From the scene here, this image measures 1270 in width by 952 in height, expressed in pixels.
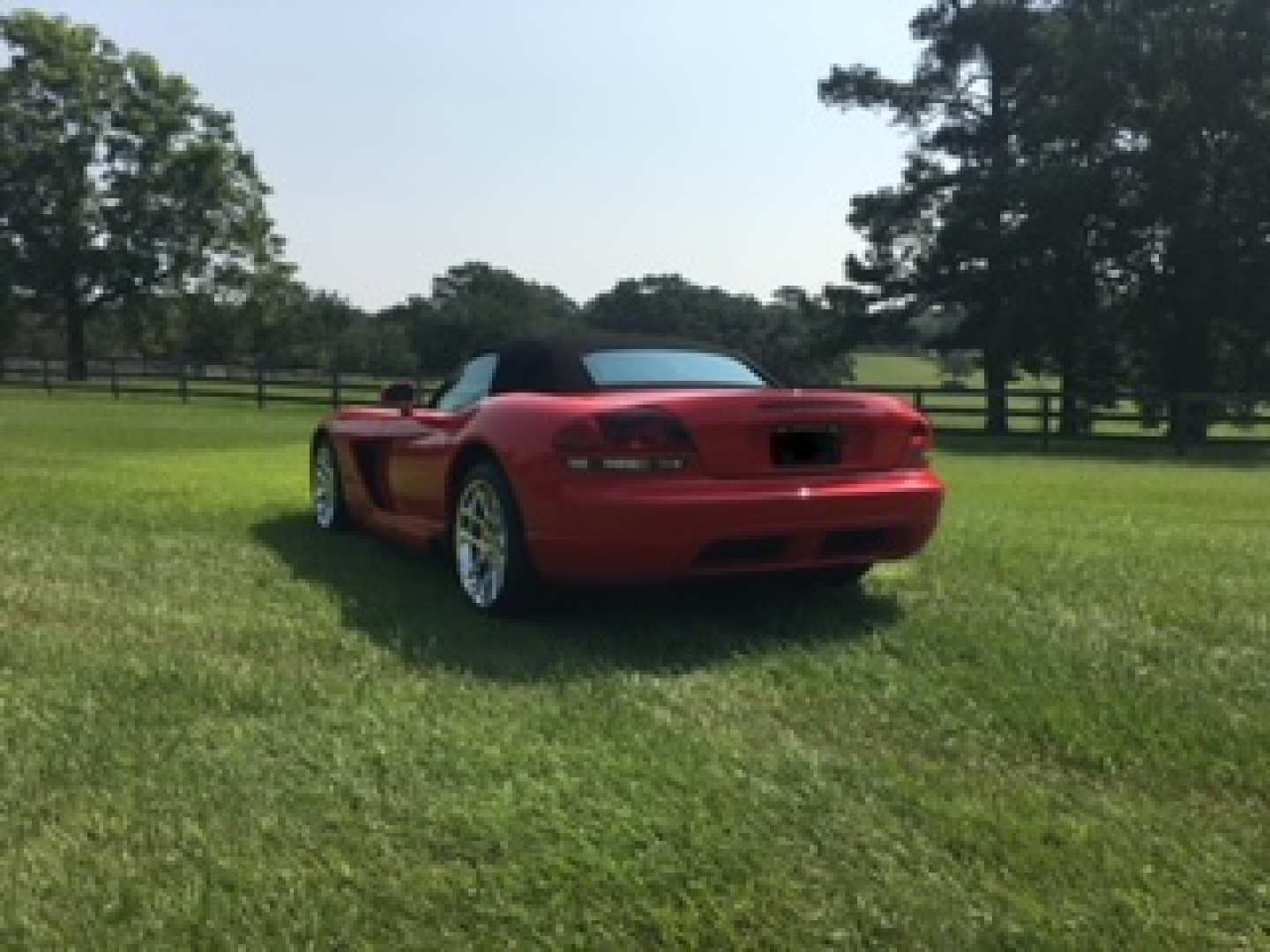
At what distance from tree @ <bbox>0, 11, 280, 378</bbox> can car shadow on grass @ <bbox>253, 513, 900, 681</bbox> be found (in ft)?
142

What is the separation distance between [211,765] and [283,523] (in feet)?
13.2

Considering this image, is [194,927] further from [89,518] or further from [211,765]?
[89,518]

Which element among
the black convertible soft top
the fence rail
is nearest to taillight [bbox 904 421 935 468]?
the black convertible soft top

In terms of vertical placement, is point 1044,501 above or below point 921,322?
below

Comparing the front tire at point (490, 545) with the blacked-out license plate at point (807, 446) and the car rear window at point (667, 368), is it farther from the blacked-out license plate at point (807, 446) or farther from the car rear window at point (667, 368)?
the blacked-out license plate at point (807, 446)

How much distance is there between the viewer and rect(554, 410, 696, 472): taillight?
423 cm

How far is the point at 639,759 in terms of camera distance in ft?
10.6

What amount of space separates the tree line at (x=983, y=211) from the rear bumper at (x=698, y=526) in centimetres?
2174

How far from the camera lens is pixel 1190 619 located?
4.46m

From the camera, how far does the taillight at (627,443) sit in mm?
4230

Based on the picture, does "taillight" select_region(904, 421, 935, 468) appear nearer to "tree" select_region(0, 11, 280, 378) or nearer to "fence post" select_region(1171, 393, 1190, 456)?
"fence post" select_region(1171, 393, 1190, 456)

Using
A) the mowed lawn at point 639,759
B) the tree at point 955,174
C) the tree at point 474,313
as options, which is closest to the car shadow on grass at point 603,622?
the mowed lawn at point 639,759

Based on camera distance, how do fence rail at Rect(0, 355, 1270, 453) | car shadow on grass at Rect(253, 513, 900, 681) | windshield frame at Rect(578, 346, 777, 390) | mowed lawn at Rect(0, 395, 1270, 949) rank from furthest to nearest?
fence rail at Rect(0, 355, 1270, 453), windshield frame at Rect(578, 346, 777, 390), car shadow on grass at Rect(253, 513, 900, 681), mowed lawn at Rect(0, 395, 1270, 949)

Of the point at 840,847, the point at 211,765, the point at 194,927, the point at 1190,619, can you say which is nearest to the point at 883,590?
the point at 1190,619
